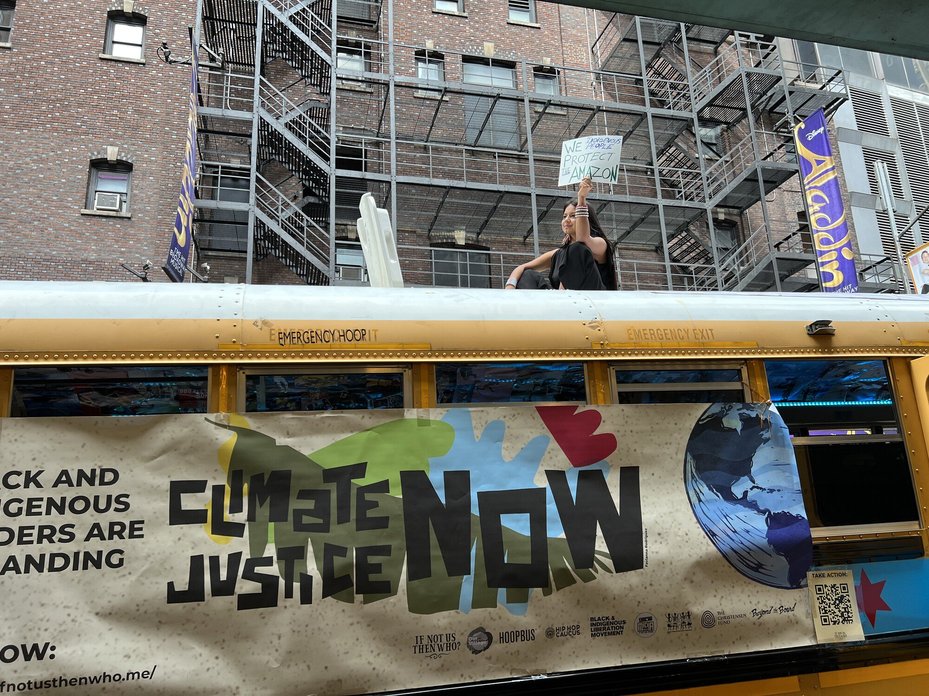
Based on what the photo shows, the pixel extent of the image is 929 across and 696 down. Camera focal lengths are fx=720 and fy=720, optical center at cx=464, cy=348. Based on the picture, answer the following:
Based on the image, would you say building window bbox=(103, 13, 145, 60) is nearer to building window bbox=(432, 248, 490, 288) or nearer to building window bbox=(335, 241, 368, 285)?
building window bbox=(335, 241, 368, 285)

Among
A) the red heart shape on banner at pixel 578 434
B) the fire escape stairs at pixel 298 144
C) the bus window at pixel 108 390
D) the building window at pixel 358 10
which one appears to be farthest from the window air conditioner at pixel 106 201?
the red heart shape on banner at pixel 578 434

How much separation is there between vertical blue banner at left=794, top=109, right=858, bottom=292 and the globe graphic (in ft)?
45.2

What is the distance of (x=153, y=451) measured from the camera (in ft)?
11.4

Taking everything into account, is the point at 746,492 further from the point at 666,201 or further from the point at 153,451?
the point at 666,201

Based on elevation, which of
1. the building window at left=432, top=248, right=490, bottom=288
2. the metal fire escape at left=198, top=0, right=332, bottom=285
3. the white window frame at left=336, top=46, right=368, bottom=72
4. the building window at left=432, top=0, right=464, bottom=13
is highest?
the building window at left=432, top=0, right=464, bottom=13

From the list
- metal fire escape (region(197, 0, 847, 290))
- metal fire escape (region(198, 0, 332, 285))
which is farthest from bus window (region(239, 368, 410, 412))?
metal fire escape (region(198, 0, 332, 285))

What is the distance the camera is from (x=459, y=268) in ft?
62.9

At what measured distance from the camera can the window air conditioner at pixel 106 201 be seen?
620 inches

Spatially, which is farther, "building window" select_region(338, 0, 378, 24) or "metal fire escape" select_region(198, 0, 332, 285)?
"building window" select_region(338, 0, 378, 24)

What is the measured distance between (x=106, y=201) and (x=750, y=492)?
51.1 feet

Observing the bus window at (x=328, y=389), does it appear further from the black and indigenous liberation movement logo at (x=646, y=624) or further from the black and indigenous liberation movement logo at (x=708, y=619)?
the black and indigenous liberation movement logo at (x=708, y=619)

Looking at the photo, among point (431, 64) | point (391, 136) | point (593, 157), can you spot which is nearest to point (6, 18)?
point (391, 136)

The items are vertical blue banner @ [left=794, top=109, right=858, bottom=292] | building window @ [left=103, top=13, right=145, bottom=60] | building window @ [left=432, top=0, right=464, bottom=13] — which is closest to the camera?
vertical blue banner @ [left=794, top=109, right=858, bottom=292]

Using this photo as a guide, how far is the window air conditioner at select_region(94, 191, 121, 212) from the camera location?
1574 centimetres
